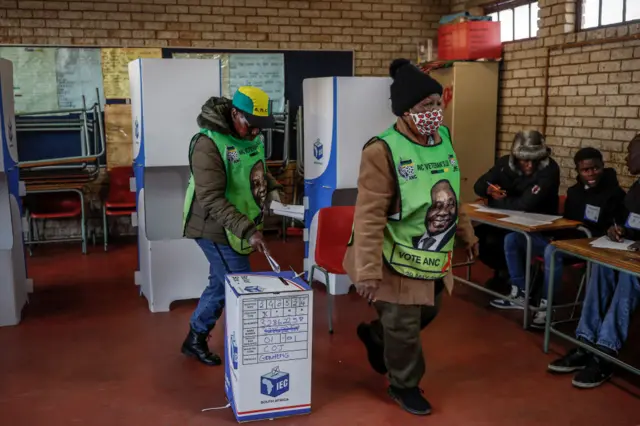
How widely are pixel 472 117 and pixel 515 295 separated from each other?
234 centimetres

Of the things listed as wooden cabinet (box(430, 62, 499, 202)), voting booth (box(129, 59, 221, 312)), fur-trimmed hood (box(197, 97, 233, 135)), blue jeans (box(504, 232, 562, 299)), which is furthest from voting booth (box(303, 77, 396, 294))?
wooden cabinet (box(430, 62, 499, 202))

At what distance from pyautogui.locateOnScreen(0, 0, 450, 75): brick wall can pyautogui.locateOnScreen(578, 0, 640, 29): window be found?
2201 millimetres

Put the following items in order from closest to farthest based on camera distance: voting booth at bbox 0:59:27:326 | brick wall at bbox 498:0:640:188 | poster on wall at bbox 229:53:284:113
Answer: voting booth at bbox 0:59:27:326
brick wall at bbox 498:0:640:188
poster on wall at bbox 229:53:284:113

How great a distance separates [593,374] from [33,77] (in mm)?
5596

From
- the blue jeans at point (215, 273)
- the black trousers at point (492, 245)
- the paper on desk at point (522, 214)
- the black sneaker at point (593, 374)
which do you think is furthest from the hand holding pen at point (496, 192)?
the blue jeans at point (215, 273)

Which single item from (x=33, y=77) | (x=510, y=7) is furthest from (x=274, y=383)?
(x=510, y=7)

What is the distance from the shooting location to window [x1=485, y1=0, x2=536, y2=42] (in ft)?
20.0

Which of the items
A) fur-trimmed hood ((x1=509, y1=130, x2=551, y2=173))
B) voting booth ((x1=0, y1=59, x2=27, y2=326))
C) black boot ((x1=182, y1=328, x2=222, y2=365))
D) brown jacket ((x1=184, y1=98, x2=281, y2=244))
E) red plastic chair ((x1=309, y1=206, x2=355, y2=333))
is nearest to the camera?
brown jacket ((x1=184, y1=98, x2=281, y2=244))

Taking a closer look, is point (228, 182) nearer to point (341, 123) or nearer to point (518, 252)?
point (341, 123)

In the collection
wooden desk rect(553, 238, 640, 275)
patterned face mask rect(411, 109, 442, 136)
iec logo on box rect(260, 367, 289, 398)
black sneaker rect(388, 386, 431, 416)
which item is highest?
patterned face mask rect(411, 109, 442, 136)

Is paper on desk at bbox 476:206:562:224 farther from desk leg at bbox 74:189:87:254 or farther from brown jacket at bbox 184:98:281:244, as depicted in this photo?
desk leg at bbox 74:189:87:254

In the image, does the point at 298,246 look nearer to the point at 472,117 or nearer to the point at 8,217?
the point at 472,117

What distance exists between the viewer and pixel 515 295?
4.50 meters

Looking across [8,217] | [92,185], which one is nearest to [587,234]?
[8,217]
